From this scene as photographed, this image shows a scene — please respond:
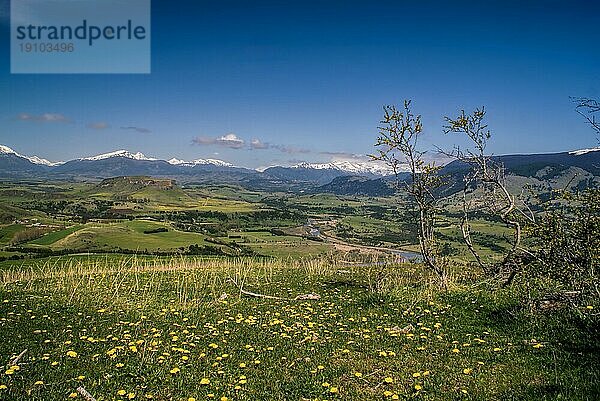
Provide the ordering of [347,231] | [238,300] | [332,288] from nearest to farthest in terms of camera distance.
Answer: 1. [238,300]
2. [332,288]
3. [347,231]

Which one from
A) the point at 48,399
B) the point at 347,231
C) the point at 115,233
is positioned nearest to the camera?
the point at 48,399

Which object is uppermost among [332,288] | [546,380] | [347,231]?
[546,380]

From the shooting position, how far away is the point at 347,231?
114 m

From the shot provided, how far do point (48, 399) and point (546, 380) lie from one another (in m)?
8.67

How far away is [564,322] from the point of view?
10.4 meters

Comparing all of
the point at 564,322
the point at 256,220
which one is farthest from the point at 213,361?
the point at 256,220

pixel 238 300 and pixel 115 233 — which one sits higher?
pixel 238 300

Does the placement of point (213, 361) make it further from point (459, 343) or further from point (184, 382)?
point (459, 343)

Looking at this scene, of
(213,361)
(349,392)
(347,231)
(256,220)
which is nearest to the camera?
(349,392)

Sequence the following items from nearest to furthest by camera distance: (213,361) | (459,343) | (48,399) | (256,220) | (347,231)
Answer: (48,399) < (213,361) < (459,343) < (347,231) < (256,220)

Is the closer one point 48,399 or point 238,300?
point 48,399

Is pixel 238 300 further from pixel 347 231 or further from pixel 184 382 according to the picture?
pixel 347 231

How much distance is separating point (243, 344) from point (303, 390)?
2.89 meters

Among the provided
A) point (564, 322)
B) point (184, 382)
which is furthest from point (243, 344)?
point (564, 322)
